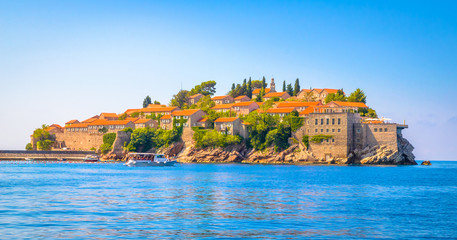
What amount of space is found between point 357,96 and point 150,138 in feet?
133

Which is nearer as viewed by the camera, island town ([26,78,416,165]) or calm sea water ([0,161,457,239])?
calm sea water ([0,161,457,239])

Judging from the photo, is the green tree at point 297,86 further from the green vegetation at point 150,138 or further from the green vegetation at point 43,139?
the green vegetation at point 43,139

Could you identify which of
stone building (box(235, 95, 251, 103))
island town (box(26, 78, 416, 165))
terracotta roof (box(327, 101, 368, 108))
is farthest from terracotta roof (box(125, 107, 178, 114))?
terracotta roof (box(327, 101, 368, 108))

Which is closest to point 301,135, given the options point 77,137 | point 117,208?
point 77,137

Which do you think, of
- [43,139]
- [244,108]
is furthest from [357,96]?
[43,139]

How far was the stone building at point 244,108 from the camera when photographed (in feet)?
356

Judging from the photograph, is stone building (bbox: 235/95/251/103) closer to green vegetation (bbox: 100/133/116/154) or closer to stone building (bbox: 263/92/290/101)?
stone building (bbox: 263/92/290/101)

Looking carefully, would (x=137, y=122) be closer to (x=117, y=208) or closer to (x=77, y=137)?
(x=77, y=137)

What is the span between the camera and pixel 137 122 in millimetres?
113000

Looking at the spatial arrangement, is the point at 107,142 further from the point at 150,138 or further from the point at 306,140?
the point at 306,140

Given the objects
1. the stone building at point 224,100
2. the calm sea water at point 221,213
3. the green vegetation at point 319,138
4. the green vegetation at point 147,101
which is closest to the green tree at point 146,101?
the green vegetation at point 147,101

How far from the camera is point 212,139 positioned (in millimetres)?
96875

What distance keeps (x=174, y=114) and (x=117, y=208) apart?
8046 cm

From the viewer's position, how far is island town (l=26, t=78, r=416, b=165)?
8500 centimetres
